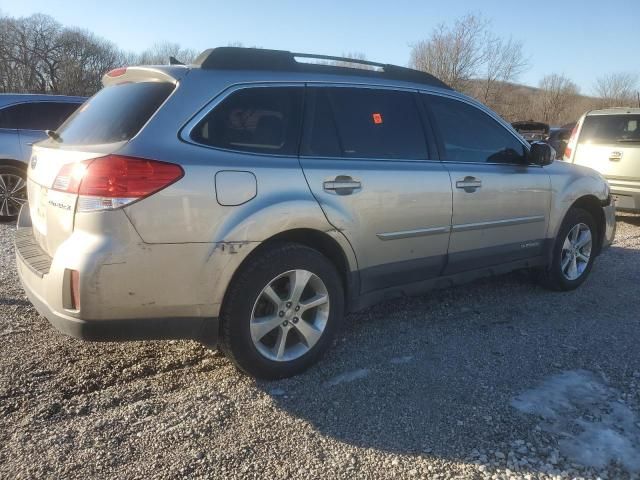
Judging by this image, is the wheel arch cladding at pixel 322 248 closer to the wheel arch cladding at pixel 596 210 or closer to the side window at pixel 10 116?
the wheel arch cladding at pixel 596 210

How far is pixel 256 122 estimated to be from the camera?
305 centimetres

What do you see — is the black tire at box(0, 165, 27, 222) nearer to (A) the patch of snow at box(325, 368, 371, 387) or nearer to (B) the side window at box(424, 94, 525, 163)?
(B) the side window at box(424, 94, 525, 163)

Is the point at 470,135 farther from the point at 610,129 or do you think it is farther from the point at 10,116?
the point at 10,116

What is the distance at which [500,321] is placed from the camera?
423cm

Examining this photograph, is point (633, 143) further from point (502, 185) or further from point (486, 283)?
point (502, 185)

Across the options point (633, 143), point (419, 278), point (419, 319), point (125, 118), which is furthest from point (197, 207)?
point (633, 143)

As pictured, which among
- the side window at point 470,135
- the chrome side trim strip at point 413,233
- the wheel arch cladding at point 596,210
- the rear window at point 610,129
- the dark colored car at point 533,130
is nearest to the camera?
the chrome side trim strip at point 413,233

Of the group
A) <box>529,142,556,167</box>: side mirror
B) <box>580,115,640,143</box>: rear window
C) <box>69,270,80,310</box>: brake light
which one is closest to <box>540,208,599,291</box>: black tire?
<box>529,142,556,167</box>: side mirror

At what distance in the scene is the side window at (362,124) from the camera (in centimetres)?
331

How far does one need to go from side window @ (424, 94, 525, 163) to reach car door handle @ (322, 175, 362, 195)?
0.96m

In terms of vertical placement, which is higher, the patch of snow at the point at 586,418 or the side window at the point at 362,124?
the side window at the point at 362,124

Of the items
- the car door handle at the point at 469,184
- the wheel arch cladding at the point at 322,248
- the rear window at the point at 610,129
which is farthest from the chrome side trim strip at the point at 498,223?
the rear window at the point at 610,129

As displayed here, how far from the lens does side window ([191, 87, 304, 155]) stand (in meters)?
2.88

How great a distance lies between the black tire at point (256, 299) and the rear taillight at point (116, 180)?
26.2 inches
